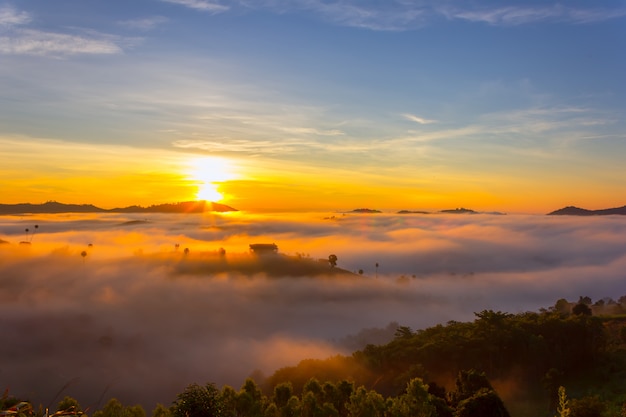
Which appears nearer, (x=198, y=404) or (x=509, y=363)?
(x=198, y=404)

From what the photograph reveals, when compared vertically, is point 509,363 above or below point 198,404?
below

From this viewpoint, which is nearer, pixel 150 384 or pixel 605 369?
pixel 605 369

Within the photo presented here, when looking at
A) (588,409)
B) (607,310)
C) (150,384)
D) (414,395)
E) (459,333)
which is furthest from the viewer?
(150,384)

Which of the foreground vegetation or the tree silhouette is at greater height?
the tree silhouette

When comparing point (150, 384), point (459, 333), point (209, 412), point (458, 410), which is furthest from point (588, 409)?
point (150, 384)

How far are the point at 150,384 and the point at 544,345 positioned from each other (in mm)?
143133

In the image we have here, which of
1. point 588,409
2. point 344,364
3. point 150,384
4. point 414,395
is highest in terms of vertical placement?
point 414,395

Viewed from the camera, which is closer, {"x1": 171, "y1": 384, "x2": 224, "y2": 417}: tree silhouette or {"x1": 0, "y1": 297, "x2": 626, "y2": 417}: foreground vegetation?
{"x1": 171, "y1": 384, "x2": 224, "y2": 417}: tree silhouette

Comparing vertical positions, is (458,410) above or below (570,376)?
above

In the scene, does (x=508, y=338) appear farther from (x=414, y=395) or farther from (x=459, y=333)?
(x=414, y=395)

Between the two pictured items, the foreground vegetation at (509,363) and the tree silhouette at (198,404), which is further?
the foreground vegetation at (509,363)

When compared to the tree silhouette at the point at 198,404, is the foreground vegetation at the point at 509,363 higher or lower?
lower

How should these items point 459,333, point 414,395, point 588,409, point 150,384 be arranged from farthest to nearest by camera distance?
point 150,384 → point 459,333 → point 588,409 → point 414,395

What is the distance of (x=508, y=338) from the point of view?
102 meters
